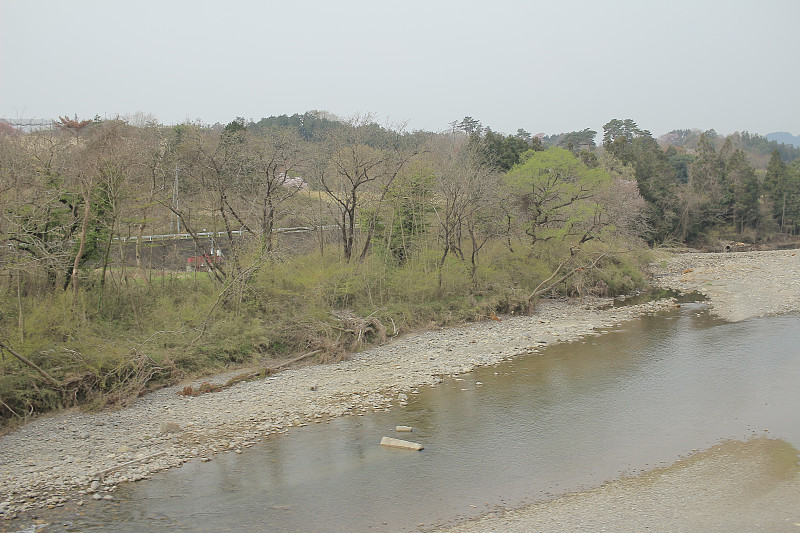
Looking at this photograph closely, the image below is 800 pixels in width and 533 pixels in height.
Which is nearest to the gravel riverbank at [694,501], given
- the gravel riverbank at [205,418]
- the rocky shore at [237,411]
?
the rocky shore at [237,411]

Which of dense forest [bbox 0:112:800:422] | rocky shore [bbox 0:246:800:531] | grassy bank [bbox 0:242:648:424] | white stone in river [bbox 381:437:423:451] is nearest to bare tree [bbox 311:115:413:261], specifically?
dense forest [bbox 0:112:800:422]

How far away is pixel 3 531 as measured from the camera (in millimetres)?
9469

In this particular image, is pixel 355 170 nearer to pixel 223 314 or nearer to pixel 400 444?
pixel 223 314

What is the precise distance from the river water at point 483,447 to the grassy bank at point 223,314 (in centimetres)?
550

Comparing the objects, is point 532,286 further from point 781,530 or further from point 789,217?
point 789,217

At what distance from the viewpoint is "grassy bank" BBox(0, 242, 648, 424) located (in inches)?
611

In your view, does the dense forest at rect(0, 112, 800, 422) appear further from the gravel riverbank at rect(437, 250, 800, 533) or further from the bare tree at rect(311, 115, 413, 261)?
the gravel riverbank at rect(437, 250, 800, 533)

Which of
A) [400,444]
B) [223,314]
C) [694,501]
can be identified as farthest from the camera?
[223,314]

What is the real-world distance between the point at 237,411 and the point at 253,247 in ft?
29.1

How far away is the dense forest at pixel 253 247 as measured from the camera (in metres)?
16.5

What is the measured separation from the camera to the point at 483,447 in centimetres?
1270

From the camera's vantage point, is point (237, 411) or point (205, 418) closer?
point (205, 418)

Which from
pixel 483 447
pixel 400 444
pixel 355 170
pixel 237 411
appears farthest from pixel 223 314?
pixel 483 447

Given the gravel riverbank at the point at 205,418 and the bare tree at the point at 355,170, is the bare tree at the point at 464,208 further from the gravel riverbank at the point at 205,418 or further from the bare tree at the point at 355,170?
the gravel riverbank at the point at 205,418
